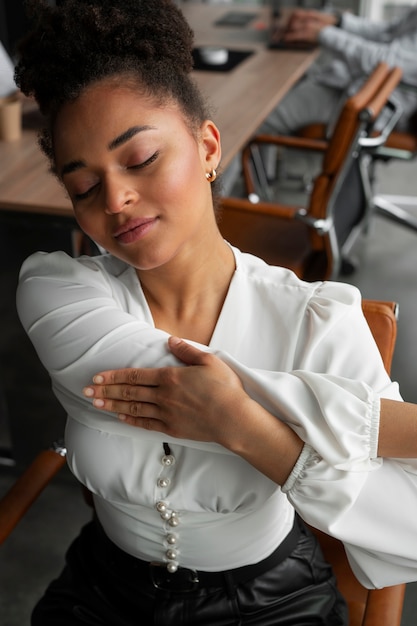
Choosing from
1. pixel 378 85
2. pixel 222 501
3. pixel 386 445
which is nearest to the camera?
pixel 386 445

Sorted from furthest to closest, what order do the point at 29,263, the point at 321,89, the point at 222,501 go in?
the point at 321,89 → the point at 29,263 → the point at 222,501

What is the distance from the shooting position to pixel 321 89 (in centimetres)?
382

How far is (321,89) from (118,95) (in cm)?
302

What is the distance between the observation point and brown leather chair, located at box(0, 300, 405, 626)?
3.87 feet

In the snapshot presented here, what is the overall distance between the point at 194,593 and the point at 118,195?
1.94ft

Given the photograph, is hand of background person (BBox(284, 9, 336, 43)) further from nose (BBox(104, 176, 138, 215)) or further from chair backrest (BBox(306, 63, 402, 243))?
nose (BBox(104, 176, 138, 215))

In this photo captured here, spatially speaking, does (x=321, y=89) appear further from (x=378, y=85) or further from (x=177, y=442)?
(x=177, y=442)

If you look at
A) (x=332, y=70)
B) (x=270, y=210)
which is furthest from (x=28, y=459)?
(x=332, y=70)

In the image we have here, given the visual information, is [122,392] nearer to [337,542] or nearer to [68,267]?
[68,267]

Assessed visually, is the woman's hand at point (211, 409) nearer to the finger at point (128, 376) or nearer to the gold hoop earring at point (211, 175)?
the finger at point (128, 376)

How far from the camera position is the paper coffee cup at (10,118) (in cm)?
241

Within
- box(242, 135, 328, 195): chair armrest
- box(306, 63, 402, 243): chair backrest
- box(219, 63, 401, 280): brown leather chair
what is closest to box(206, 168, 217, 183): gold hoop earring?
box(219, 63, 401, 280): brown leather chair

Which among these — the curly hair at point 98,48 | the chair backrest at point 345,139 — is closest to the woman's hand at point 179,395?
the curly hair at point 98,48

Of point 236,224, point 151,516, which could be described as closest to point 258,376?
point 151,516
